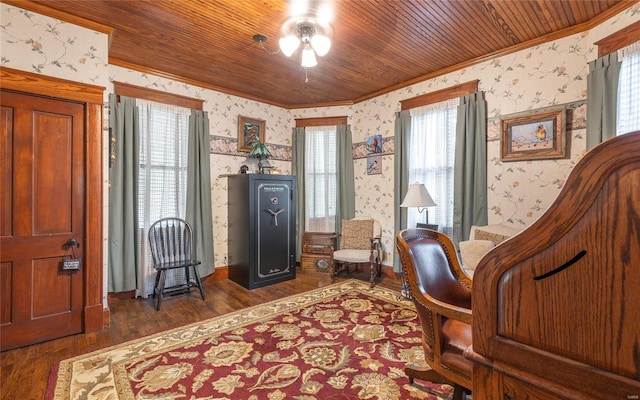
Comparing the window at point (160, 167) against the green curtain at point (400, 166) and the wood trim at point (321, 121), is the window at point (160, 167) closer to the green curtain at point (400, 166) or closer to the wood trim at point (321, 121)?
the wood trim at point (321, 121)

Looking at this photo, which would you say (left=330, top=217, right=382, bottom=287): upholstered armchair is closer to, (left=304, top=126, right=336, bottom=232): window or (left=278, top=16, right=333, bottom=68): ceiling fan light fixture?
(left=304, top=126, right=336, bottom=232): window

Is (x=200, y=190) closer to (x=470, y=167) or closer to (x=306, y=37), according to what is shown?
(x=306, y=37)

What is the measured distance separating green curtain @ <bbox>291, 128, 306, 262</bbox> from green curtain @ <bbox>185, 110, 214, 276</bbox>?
1.45m

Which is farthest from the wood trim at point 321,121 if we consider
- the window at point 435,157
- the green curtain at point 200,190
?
the green curtain at point 200,190

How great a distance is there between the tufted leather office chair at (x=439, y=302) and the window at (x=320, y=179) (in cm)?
314

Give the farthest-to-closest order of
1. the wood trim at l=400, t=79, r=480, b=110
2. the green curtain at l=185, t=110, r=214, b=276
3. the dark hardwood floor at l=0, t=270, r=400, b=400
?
the green curtain at l=185, t=110, r=214, b=276
the wood trim at l=400, t=79, r=480, b=110
the dark hardwood floor at l=0, t=270, r=400, b=400

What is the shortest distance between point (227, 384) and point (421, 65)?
12.8ft

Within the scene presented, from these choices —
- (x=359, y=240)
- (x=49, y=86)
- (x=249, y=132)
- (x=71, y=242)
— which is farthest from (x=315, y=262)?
(x=49, y=86)

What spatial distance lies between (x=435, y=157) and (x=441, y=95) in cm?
81

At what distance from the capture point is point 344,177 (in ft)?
16.2

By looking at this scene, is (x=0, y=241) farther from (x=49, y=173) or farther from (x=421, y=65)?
(x=421, y=65)

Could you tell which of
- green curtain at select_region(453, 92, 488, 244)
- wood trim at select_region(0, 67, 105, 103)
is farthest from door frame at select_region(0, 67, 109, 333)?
green curtain at select_region(453, 92, 488, 244)

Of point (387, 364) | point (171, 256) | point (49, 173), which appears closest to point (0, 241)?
point (49, 173)

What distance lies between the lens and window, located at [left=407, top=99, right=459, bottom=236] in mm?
3859
